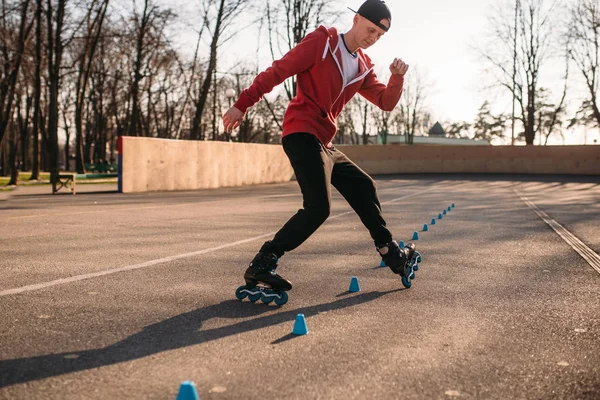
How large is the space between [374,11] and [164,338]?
2.71m

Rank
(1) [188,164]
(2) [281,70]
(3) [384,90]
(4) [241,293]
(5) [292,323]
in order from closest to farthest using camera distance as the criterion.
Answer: (5) [292,323] < (4) [241,293] < (2) [281,70] < (3) [384,90] < (1) [188,164]

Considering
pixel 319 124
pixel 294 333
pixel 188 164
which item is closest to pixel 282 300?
pixel 294 333

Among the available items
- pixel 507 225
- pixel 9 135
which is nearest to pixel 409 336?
Result: pixel 507 225

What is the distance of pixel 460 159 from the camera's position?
144 ft

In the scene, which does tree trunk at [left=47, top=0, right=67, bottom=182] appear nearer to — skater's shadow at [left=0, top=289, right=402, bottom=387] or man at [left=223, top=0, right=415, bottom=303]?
man at [left=223, top=0, right=415, bottom=303]

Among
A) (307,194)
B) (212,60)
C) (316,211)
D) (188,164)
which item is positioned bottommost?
(316,211)

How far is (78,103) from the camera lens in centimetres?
3738

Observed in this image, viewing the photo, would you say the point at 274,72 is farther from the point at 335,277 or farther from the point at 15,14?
the point at 15,14

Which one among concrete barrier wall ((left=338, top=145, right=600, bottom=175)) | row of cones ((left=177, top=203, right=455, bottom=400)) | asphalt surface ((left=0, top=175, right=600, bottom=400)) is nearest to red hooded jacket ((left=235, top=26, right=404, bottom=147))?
row of cones ((left=177, top=203, right=455, bottom=400))

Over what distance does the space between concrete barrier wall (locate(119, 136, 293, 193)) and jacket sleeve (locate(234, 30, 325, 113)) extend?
1615 centimetres

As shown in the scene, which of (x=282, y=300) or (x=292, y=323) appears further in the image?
(x=282, y=300)

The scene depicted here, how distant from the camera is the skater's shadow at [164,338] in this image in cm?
274

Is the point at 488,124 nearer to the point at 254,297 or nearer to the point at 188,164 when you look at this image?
the point at 188,164

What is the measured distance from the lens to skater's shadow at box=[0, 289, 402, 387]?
2.74 m
